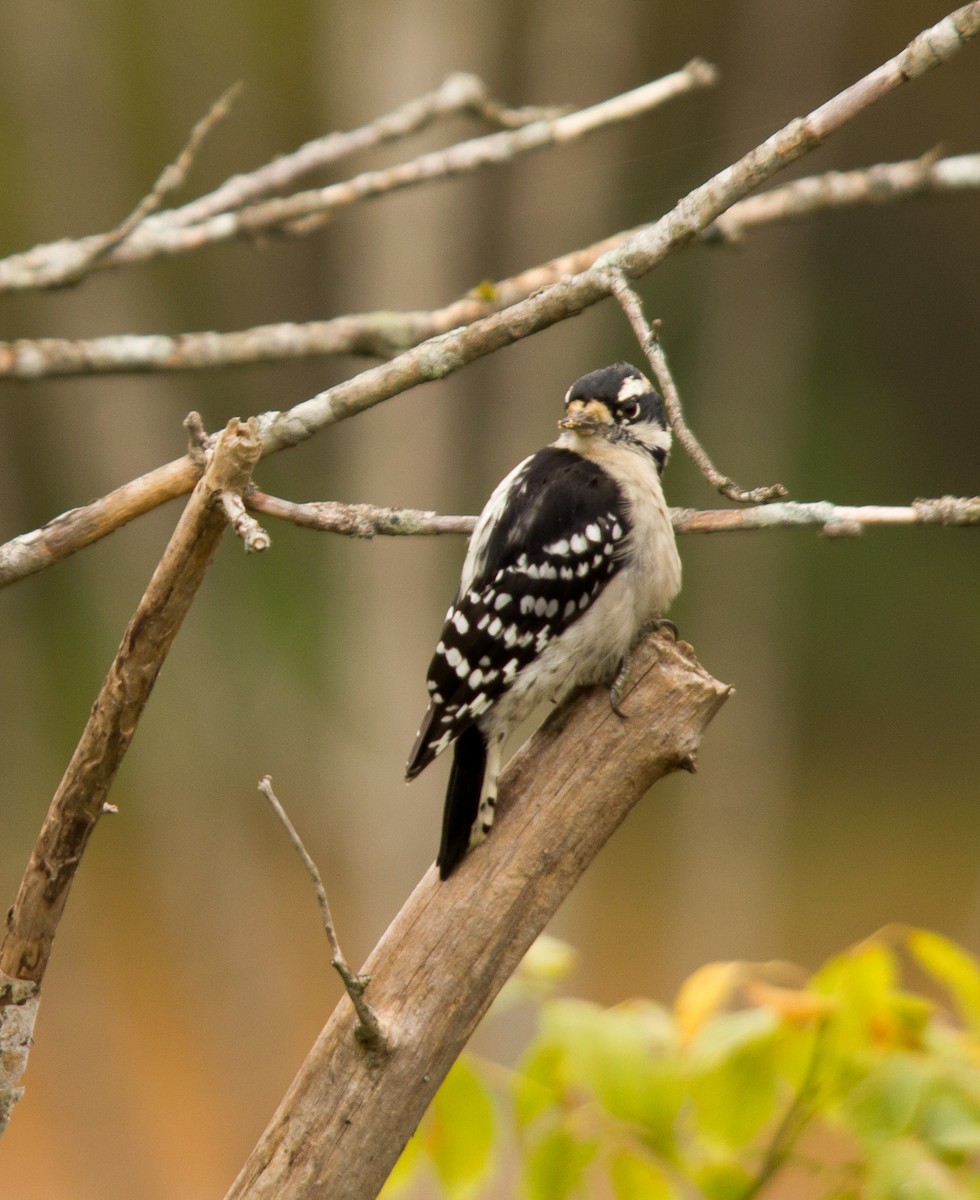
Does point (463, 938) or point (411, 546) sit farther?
point (411, 546)

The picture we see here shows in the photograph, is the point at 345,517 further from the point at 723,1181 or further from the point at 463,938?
the point at 723,1181

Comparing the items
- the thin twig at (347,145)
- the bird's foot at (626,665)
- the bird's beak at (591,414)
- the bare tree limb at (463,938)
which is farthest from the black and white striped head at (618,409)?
the bare tree limb at (463,938)

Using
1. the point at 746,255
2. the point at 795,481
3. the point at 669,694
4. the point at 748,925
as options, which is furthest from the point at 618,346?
the point at 669,694

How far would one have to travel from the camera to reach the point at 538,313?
139 cm

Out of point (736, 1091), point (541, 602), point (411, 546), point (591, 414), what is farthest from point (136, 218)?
point (411, 546)

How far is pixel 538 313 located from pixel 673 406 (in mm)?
218

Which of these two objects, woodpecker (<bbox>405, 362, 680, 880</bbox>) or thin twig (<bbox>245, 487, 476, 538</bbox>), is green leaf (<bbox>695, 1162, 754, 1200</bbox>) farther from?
thin twig (<bbox>245, 487, 476, 538</bbox>)

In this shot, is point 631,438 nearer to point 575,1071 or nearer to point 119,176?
point 575,1071

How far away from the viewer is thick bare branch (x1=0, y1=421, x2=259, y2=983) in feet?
3.98

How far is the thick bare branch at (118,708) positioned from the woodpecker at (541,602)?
0.47 metres

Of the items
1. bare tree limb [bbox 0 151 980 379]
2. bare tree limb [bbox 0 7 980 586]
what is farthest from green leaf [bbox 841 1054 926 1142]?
bare tree limb [bbox 0 151 980 379]

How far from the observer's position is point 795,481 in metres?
5.48

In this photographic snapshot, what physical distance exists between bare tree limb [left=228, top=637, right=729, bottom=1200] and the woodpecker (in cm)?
13

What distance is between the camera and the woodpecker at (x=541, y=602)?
172 centimetres
